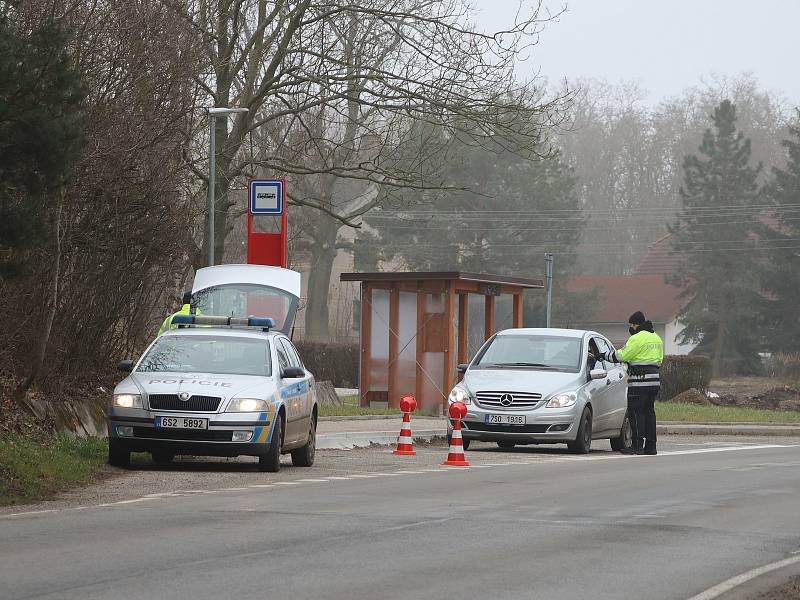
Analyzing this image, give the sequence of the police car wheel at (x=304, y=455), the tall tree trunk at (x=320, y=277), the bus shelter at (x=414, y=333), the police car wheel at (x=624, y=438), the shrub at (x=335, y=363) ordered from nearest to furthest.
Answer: the police car wheel at (x=304, y=455), the police car wheel at (x=624, y=438), the bus shelter at (x=414, y=333), the shrub at (x=335, y=363), the tall tree trunk at (x=320, y=277)

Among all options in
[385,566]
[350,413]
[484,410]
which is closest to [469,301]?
[350,413]

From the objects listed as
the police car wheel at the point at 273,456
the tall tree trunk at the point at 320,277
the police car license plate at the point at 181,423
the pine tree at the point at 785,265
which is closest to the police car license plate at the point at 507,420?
the police car wheel at the point at 273,456

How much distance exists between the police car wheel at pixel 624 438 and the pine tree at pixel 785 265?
163 feet

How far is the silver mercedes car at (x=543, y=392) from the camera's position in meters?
22.3

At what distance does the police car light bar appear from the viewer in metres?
19.5

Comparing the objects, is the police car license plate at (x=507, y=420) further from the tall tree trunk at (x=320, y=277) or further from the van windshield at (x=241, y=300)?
the tall tree trunk at (x=320, y=277)

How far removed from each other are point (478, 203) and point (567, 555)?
215 feet

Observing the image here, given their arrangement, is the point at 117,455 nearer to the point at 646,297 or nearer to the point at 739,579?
the point at 739,579

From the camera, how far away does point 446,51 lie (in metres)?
31.2

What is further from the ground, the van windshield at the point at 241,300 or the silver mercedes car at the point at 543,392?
the van windshield at the point at 241,300

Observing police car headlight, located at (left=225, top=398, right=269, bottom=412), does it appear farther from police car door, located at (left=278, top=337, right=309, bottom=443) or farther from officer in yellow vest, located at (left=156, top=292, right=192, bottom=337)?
officer in yellow vest, located at (left=156, top=292, right=192, bottom=337)

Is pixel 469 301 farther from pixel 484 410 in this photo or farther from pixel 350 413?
pixel 484 410

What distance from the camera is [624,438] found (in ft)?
80.9

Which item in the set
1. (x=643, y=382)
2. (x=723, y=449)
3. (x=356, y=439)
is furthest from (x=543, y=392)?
(x=723, y=449)
